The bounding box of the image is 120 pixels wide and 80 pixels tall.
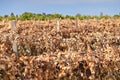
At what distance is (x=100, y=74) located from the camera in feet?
25.5

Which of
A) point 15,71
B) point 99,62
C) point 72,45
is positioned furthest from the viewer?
point 72,45

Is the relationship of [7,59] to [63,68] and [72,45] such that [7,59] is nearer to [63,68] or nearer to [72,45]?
[63,68]

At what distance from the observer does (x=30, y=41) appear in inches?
436

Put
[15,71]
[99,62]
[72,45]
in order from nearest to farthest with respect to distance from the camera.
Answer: [15,71], [99,62], [72,45]

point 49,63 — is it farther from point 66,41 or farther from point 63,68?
point 66,41

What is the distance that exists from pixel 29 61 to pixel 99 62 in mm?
1345

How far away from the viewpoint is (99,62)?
7.64m

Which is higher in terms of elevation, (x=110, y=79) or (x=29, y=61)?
(x=29, y=61)

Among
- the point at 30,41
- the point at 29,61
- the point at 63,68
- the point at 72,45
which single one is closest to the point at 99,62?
the point at 63,68

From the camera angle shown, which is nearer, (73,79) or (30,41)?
(73,79)

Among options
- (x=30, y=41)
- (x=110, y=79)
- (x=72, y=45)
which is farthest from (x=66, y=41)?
(x=110, y=79)

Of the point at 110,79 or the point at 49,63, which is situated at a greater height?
the point at 49,63

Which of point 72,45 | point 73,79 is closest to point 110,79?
point 73,79

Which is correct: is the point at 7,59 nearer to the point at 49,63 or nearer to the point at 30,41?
the point at 49,63
